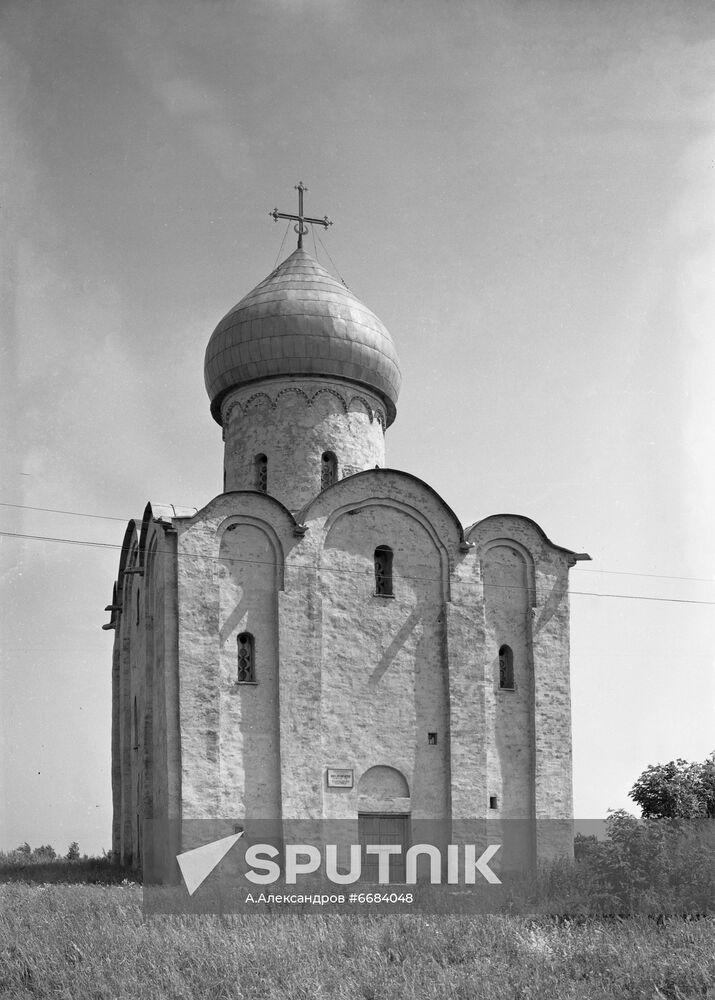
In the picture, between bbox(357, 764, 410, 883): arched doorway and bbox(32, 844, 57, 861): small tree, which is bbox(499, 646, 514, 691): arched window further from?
bbox(32, 844, 57, 861): small tree

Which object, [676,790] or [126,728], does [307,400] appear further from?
[676,790]

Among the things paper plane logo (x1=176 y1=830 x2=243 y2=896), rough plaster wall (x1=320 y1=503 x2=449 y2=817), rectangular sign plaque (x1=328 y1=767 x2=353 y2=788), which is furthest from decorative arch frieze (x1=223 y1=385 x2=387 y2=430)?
paper plane logo (x1=176 y1=830 x2=243 y2=896)

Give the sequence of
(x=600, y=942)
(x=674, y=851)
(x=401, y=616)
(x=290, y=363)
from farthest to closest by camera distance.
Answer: (x=290, y=363)
(x=401, y=616)
(x=674, y=851)
(x=600, y=942)

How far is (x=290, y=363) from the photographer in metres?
21.8

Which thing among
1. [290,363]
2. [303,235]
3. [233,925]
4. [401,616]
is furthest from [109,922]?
[303,235]

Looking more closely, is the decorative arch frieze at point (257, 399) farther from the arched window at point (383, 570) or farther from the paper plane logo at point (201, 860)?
the paper plane logo at point (201, 860)

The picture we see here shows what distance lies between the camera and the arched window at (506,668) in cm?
2008

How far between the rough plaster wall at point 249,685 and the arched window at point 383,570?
1.81 m

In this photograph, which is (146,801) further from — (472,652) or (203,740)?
(472,652)

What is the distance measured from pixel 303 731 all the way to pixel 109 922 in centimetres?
554

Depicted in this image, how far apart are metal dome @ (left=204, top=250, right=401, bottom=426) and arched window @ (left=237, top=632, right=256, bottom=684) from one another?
215 inches

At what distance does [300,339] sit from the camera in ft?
71.6

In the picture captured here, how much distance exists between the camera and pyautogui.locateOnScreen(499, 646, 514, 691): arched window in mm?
20078

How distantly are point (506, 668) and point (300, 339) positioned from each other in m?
6.94
